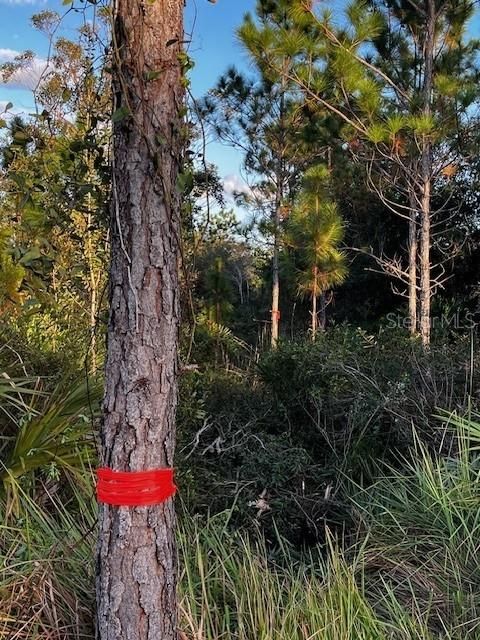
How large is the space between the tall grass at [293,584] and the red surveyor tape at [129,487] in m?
0.37

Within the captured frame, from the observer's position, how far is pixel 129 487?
5.49 ft

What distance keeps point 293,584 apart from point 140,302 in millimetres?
1310

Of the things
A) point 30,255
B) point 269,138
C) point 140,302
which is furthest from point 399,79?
point 140,302

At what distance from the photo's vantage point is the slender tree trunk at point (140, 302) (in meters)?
1.67

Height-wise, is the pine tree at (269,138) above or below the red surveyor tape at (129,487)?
above

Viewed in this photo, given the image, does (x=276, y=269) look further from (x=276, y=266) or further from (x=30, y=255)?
(x=30, y=255)

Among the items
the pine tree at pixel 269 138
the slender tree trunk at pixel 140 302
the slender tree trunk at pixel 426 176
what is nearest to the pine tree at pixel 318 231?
the pine tree at pixel 269 138

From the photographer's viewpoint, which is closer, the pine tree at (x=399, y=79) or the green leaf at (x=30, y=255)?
the green leaf at (x=30, y=255)

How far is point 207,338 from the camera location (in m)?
7.22

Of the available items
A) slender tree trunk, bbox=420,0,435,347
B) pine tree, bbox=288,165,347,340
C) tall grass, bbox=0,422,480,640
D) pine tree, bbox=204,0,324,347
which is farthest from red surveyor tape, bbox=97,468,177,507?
pine tree, bbox=204,0,324,347

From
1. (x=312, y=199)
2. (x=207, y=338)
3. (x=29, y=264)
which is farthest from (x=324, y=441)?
(x=312, y=199)

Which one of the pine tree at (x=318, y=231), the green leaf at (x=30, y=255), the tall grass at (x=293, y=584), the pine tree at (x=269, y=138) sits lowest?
the tall grass at (x=293, y=584)

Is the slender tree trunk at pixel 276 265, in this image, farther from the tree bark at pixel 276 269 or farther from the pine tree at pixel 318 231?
the pine tree at pixel 318 231

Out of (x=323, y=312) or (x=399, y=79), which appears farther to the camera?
(x=323, y=312)
